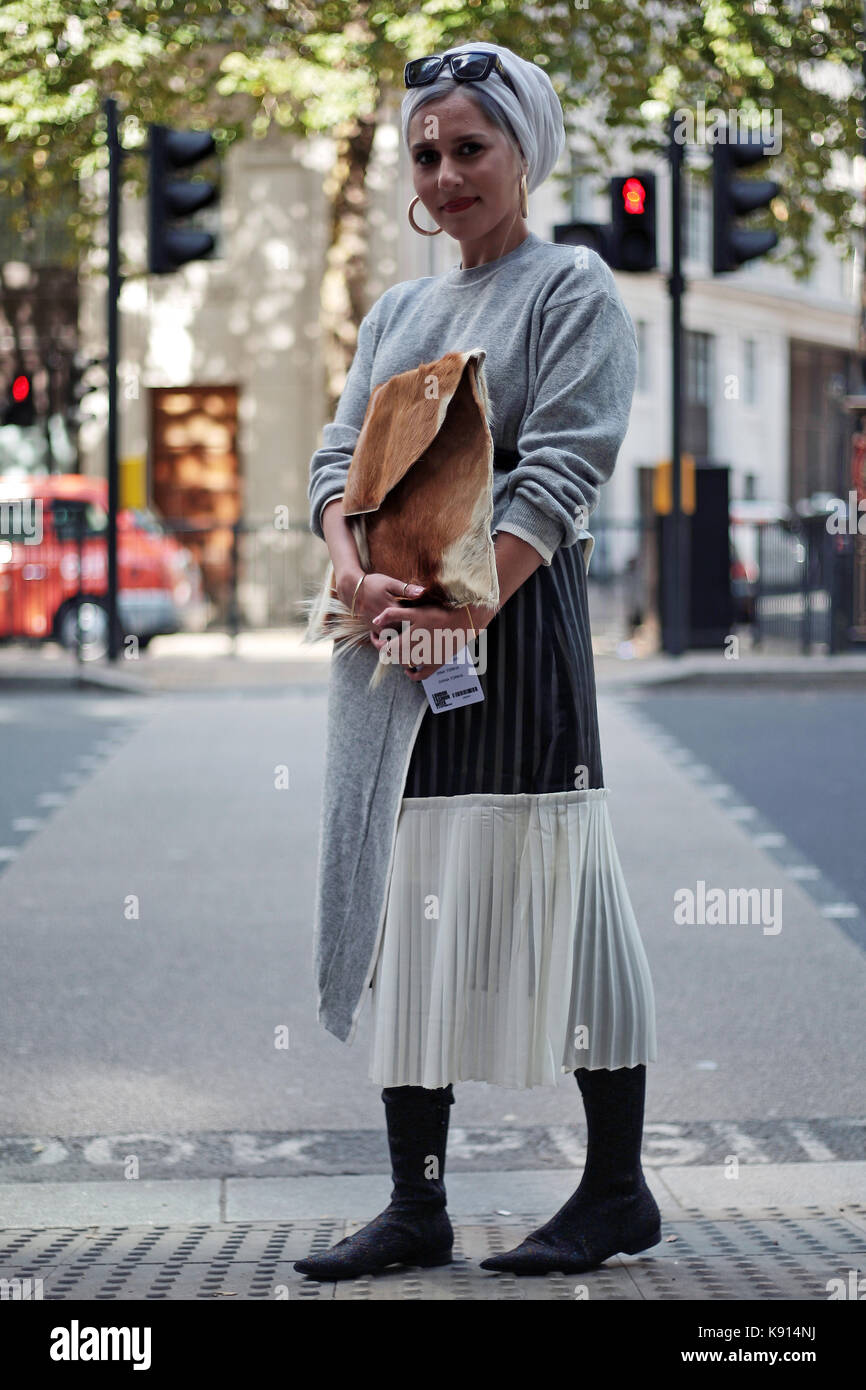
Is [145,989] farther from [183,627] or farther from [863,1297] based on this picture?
[183,627]

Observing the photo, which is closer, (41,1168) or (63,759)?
(41,1168)

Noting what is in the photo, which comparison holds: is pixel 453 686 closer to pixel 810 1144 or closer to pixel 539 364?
pixel 539 364

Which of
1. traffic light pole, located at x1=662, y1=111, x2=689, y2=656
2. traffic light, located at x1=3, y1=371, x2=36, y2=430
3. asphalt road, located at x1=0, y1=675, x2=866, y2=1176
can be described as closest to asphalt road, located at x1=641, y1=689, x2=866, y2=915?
asphalt road, located at x1=0, y1=675, x2=866, y2=1176

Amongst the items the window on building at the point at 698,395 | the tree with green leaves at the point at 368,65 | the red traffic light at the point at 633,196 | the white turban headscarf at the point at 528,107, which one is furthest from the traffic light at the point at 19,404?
the window on building at the point at 698,395

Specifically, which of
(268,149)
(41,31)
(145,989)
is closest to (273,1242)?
(145,989)

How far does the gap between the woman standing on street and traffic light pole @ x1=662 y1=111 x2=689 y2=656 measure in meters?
13.1

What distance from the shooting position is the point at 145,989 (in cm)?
565

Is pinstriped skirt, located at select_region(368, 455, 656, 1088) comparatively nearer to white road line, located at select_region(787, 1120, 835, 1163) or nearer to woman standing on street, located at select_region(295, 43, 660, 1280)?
woman standing on street, located at select_region(295, 43, 660, 1280)

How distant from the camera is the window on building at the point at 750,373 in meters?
42.8

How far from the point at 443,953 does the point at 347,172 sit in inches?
816

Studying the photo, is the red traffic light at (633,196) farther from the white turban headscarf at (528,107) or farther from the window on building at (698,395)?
the window on building at (698,395)

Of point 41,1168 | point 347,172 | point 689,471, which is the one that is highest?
point 347,172
